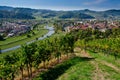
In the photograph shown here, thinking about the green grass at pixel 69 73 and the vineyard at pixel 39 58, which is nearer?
the vineyard at pixel 39 58

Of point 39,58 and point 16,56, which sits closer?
point 16,56

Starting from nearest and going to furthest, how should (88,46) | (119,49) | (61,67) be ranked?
(61,67) < (119,49) < (88,46)

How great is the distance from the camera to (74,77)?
5831 cm

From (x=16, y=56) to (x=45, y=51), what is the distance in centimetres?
1301

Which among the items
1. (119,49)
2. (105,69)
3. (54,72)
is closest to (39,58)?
(54,72)

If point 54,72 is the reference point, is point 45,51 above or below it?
above

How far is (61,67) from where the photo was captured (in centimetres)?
7238

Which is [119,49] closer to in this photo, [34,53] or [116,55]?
[116,55]

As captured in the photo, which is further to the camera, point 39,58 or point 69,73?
point 39,58

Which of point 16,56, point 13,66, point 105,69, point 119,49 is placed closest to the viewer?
point 13,66

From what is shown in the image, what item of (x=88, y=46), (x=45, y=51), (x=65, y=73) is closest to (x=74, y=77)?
(x=65, y=73)

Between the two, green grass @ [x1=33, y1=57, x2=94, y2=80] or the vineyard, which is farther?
green grass @ [x1=33, y1=57, x2=94, y2=80]

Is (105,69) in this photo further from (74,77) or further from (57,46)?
(57,46)

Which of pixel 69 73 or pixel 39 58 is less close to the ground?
pixel 39 58
